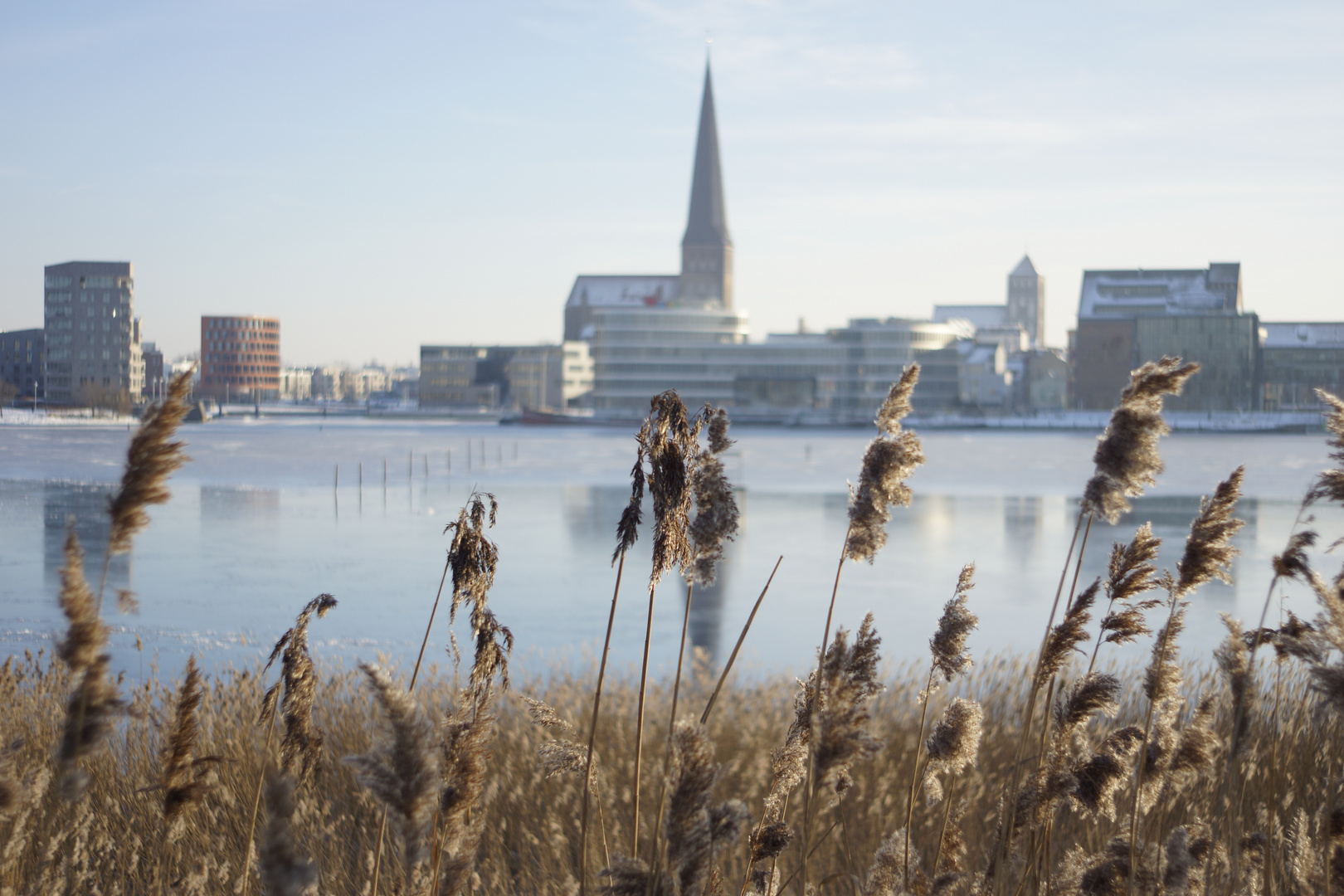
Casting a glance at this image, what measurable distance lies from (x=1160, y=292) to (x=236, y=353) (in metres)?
93.4

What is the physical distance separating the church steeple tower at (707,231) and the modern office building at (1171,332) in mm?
47883

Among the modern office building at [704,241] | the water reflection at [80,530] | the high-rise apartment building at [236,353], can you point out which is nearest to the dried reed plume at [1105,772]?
the water reflection at [80,530]

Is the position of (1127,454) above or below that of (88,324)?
below

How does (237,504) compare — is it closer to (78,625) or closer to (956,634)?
(956,634)

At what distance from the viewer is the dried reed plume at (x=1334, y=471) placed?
197 cm

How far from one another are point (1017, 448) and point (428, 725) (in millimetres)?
70082

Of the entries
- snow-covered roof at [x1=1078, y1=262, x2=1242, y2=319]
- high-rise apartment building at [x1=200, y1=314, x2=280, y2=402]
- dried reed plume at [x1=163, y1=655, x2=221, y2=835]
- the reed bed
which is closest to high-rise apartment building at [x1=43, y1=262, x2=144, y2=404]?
the reed bed

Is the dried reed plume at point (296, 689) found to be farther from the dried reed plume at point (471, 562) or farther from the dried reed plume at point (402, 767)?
the dried reed plume at point (402, 767)

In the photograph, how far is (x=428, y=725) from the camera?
1.31 metres

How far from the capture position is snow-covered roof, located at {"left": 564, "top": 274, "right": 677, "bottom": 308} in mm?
154250

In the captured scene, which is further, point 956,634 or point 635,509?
point 956,634

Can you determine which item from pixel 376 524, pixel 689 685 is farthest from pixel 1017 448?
pixel 689 685

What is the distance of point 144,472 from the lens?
4.49ft

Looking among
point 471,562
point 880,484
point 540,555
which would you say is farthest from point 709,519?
point 540,555
